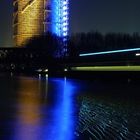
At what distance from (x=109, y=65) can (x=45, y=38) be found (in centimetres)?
7764

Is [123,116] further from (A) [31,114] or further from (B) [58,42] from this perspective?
(B) [58,42]

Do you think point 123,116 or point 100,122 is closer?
point 100,122

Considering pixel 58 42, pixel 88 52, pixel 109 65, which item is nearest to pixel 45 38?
pixel 58 42

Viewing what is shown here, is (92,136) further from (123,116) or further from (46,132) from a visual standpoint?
(123,116)

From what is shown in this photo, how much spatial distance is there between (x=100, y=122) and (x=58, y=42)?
174348mm

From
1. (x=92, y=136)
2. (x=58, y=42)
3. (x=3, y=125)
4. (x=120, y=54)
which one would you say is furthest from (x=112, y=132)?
(x=58, y=42)

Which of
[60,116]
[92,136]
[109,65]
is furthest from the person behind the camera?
[109,65]

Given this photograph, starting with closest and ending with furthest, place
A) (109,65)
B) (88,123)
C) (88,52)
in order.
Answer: (88,123), (109,65), (88,52)

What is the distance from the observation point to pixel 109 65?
389 feet

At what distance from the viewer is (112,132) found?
47.0ft

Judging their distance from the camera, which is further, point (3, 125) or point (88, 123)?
point (88, 123)

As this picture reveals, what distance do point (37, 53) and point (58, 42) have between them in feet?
34.0

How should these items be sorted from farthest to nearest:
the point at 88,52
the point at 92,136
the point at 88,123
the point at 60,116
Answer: the point at 88,52 < the point at 60,116 < the point at 88,123 < the point at 92,136

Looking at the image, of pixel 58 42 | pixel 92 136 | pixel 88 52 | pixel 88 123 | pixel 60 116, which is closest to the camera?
pixel 92 136
